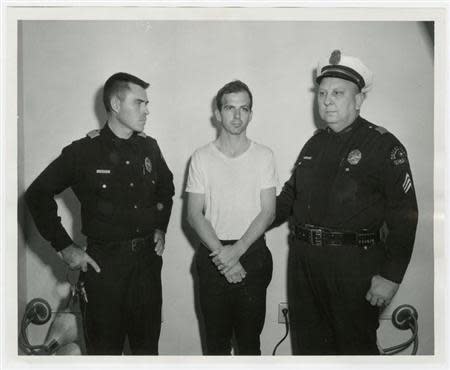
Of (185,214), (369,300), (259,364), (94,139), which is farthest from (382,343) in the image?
(94,139)

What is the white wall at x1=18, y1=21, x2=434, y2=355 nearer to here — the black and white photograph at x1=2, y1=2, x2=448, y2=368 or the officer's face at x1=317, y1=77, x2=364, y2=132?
the black and white photograph at x1=2, y1=2, x2=448, y2=368

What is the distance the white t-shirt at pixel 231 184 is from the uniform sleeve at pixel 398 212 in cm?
41

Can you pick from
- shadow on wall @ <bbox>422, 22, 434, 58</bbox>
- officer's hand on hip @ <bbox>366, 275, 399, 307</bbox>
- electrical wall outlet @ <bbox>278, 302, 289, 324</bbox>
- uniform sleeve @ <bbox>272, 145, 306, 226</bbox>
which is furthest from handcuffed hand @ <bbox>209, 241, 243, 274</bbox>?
shadow on wall @ <bbox>422, 22, 434, 58</bbox>

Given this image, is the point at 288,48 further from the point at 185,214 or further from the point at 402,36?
the point at 185,214

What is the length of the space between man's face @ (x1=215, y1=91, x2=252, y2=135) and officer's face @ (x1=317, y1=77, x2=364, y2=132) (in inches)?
11.4

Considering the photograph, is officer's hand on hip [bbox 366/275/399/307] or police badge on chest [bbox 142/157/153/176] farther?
police badge on chest [bbox 142/157/153/176]

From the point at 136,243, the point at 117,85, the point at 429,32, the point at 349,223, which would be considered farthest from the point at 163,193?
the point at 429,32

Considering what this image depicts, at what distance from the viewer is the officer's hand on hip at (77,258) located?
1.70 meters

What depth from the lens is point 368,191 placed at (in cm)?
163

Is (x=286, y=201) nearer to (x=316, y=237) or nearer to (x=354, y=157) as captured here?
(x=316, y=237)

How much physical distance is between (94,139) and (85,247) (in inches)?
16.8

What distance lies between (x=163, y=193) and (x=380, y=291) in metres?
0.90

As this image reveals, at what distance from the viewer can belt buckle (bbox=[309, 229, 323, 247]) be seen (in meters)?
1.65

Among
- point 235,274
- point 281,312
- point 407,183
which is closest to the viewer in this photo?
point 407,183
